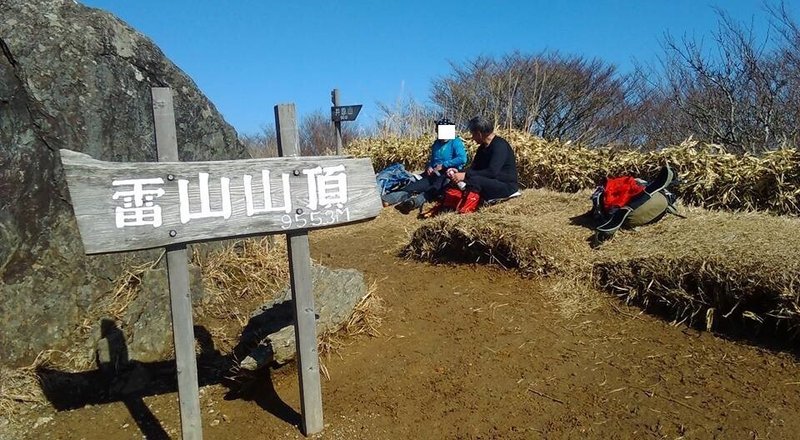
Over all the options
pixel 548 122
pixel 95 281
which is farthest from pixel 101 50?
pixel 548 122

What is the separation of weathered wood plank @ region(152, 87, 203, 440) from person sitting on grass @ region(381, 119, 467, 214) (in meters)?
5.14

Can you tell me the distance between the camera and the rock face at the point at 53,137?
4040 mm

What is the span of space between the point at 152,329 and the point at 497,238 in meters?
2.64

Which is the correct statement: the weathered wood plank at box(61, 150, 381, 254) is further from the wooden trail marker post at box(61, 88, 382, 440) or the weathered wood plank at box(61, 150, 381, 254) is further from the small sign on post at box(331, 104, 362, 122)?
the small sign on post at box(331, 104, 362, 122)

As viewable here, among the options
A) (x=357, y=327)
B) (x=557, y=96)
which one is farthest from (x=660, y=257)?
(x=557, y=96)

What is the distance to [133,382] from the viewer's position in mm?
3898

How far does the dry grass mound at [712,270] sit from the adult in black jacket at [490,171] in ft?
6.39

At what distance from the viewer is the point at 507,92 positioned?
1878 centimetres

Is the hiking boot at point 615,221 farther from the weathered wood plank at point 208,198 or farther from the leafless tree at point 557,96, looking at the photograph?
the leafless tree at point 557,96

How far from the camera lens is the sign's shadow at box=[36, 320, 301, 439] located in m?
3.68

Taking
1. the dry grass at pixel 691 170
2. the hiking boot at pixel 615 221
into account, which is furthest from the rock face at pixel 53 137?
the dry grass at pixel 691 170

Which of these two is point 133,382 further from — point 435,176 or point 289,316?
point 435,176

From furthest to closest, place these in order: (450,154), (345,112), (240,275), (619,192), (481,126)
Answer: (345,112)
(450,154)
(481,126)
(619,192)
(240,275)

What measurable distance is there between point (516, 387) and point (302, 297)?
4.25 ft
